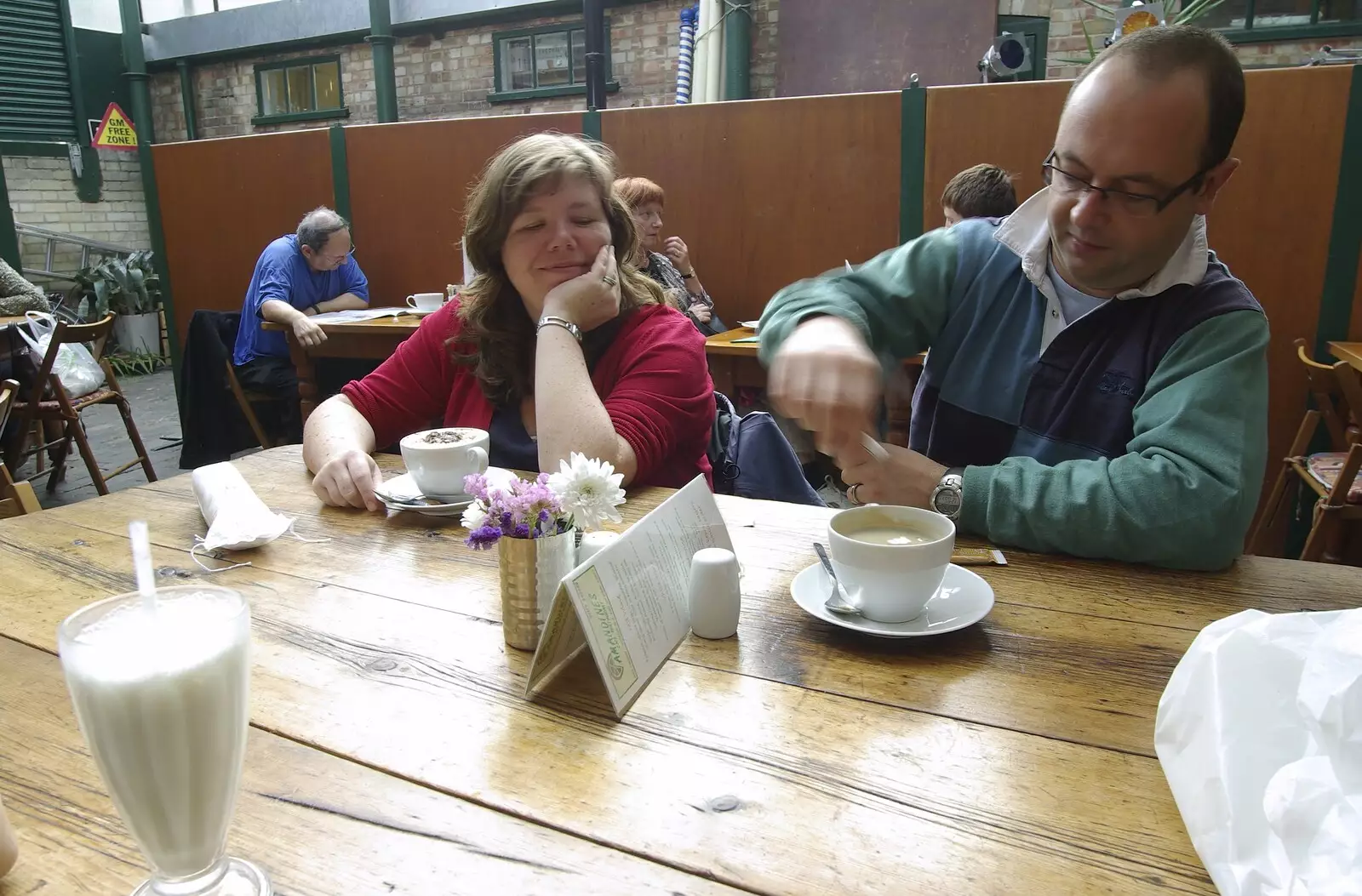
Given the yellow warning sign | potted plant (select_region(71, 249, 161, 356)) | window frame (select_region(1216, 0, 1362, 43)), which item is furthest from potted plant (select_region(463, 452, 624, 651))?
the yellow warning sign

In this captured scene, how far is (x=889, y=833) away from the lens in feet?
1.97

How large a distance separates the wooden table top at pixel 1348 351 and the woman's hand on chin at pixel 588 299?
2.59 meters

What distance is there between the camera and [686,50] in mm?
6500

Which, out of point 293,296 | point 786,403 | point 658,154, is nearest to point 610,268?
point 786,403

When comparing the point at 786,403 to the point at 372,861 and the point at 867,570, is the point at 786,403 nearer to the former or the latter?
the point at 867,570

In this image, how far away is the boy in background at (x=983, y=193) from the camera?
3.35 meters

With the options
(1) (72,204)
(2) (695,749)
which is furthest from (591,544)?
(1) (72,204)

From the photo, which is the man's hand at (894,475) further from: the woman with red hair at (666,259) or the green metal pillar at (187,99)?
the green metal pillar at (187,99)

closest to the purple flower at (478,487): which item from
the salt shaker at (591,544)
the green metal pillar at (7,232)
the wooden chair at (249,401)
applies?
the salt shaker at (591,544)

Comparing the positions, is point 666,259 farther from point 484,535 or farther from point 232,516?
point 484,535

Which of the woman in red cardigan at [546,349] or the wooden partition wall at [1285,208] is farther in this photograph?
the wooden partition wall at [1285,208]

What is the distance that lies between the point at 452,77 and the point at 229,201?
298 centimetres

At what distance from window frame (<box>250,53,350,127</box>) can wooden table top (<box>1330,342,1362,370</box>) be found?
26.1 feet

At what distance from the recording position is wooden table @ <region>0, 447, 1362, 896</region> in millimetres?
577
